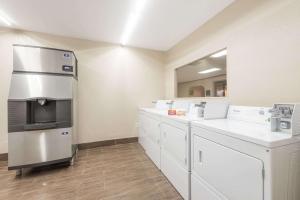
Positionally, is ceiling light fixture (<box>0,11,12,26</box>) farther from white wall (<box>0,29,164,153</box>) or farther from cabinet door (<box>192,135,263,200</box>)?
cabinet door (<box>192,135,263,200</box>)

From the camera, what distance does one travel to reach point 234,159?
1.01m

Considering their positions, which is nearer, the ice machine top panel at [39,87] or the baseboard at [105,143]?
the ice machine top panel at [39,87]

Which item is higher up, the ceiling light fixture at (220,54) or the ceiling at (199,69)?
the ceiling light fixture at (220,54)

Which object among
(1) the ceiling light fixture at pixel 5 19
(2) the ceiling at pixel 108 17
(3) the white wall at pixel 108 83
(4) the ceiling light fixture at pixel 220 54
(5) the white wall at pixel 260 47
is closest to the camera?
(5) the white wall at pixel 260 47

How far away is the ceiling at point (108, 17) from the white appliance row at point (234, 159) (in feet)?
5.26

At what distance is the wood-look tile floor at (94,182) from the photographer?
1664 mm

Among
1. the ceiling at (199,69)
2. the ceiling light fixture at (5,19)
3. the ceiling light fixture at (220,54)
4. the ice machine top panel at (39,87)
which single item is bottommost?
the ice machine top panel at (39,87)

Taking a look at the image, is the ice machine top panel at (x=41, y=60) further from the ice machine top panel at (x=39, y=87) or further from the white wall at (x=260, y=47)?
the white wall at (x=260, y=47)

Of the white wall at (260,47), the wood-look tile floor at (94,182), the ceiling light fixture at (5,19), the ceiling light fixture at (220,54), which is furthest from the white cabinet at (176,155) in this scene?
the ceiling light fixture at (5,19)

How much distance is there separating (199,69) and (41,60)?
103 inches

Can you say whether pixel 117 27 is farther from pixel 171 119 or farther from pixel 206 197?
pixel 206 197

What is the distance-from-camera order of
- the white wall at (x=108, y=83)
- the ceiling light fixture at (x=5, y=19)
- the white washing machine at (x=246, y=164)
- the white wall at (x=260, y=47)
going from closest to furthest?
1. the white washing machine at (x=246, y=164)
2. the white wall at (x=260, y=47)
3. the ceiling light fixture at (x=5, y=19)
4. the white wall at (x=108, y=83)

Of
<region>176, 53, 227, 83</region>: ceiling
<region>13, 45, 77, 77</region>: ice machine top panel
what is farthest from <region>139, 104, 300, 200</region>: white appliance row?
<region>13, 45, 77, 77</region>: ice machine top panel

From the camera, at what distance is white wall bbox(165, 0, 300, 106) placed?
1365 mm
